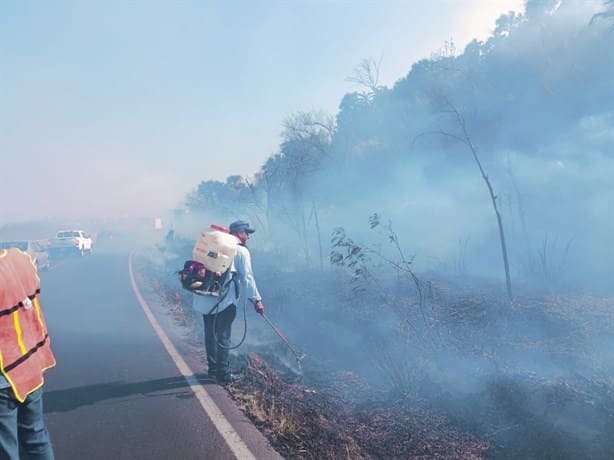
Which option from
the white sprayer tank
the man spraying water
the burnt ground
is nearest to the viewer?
the burnt ground

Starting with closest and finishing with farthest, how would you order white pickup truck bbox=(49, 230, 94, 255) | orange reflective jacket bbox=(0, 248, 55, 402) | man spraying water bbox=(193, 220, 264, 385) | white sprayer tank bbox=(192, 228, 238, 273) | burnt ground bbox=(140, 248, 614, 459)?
orange reflective jacket bbox=(0, 248, 55, 402), burnt ground bbox=(140, 248, 614, 459), white sprayer tank bbox=(192, 228, 238, 273), man spraying water bbox=(193, 220, 264, 385), white pickup truck bbox=(49, 230, 94, 255)

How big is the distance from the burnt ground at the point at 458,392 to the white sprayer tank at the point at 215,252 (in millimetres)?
1325

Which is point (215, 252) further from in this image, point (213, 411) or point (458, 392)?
point (458, 392)

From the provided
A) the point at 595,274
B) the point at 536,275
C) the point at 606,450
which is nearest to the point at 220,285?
the point at 606,450

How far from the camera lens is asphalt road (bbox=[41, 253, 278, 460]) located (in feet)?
11.4

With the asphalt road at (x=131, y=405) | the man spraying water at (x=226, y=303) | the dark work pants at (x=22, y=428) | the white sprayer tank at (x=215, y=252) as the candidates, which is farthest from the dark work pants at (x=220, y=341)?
the dark work pants at (x=22, y=428)

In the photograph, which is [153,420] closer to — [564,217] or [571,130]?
[564,217]

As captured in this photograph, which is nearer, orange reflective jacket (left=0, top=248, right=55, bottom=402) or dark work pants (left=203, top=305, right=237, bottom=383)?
orange reflective jacket (left=0, top=248, right=55, bottom=402)

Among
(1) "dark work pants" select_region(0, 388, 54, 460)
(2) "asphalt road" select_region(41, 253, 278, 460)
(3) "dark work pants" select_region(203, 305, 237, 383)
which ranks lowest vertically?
(2) "asphalt road" select_region(41, 253, 278, 460)

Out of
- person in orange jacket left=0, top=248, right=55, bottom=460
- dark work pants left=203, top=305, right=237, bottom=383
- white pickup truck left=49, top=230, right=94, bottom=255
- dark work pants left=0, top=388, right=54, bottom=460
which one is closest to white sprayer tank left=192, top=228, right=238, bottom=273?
dark work pants left=203, top=305, right=237, bottom=383

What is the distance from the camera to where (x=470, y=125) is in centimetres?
1520

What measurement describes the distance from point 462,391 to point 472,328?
2365 millimetres

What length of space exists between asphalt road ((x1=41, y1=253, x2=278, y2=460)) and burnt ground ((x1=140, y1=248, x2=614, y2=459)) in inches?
13.4

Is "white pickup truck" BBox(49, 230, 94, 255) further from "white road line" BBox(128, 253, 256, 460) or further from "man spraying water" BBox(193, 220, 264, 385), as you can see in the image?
"man spraying water" BBox(193, 220, 264, 385)
